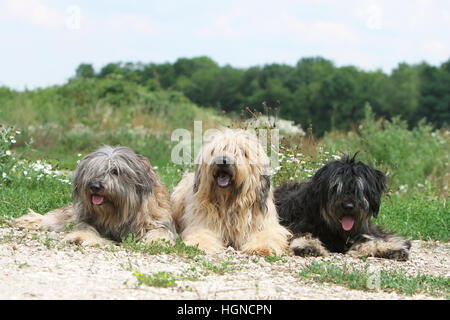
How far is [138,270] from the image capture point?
521cm

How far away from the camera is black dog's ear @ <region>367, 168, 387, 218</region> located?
22.5ft

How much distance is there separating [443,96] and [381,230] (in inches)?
1682

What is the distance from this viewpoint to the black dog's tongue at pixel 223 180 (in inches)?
258

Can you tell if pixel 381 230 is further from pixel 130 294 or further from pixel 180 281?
pixel 130 294

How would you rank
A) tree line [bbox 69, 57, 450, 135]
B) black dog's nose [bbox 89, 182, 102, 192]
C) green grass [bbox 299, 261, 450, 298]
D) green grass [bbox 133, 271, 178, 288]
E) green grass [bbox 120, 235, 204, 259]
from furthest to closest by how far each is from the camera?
tree line [bbox 69, 57, 450, 135], black dog's nose [bbox 89, 182, 102, 192], green grass [bbox 120, 235, 204, 259], green grass [bbox 299, 261, 450, 298], green grass [bbox 133, 271, 178, 288]

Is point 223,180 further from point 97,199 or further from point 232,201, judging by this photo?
point 97,199

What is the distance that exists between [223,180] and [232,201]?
34cm

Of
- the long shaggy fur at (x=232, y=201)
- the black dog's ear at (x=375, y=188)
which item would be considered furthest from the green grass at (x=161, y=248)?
the black dog's ear at (x=375, y=188)

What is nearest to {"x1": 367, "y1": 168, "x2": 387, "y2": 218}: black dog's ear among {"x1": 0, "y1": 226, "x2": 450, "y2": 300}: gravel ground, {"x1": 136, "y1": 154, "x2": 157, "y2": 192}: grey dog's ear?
{"x1": 0, "y1": 226, "x2": 450, "y2": 300}: gravel ground

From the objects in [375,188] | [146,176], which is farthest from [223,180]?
[375,188]

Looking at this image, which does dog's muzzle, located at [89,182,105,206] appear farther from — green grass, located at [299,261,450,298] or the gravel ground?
green grass, located at [299,261,450,298]

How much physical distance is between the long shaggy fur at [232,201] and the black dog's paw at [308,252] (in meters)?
0.18

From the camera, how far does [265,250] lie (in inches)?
258

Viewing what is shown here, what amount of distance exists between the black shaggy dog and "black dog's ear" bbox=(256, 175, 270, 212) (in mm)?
571
